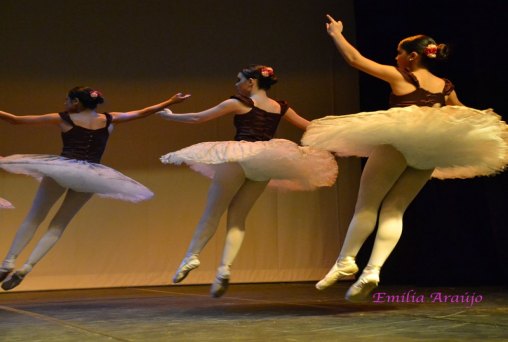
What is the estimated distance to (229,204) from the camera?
407cm

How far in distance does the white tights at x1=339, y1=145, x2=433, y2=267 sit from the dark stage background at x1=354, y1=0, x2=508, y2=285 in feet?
7.94

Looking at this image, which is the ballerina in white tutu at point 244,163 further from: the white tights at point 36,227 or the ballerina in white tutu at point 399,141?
the white tights at point 36,227

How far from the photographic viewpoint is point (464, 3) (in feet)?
18.8

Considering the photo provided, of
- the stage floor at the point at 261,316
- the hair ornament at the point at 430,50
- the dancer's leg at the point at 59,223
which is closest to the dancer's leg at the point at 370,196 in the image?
the stage floor at the point at 261,316

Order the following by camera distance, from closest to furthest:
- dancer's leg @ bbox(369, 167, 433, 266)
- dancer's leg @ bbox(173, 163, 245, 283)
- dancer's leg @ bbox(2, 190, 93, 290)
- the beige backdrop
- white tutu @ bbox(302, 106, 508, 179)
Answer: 1. white tutu @ bbox(302, 106, 508, 179)
2. dancer's leg @ bbox(369, 167, 433, 266)
3. dancer's leg @ bbox(173, 163, 245, 283)
4. dancer's leg @ bbox(2, 190, 93, 290)
5. the beige backdrop

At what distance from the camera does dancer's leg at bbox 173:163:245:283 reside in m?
3.94

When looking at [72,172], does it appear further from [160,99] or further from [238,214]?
[160,99]

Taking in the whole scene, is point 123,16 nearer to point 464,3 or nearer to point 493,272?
point 464,3

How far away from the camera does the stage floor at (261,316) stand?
2975 millimetres

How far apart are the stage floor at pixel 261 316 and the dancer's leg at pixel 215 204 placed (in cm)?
26

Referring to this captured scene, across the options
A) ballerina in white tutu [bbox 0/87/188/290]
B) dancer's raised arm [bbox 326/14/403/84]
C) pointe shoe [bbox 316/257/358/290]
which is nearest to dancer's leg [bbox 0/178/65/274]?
ballerina in white tutu [bbox 0/87/188/290]

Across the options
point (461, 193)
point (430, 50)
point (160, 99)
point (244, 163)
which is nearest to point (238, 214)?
point (244, 163)

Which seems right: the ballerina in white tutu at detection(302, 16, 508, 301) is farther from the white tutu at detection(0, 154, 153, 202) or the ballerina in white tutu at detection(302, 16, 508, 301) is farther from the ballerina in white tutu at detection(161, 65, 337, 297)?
the white tutu at detection(0, 154, 153, 202)

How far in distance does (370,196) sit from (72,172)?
5.69ft
